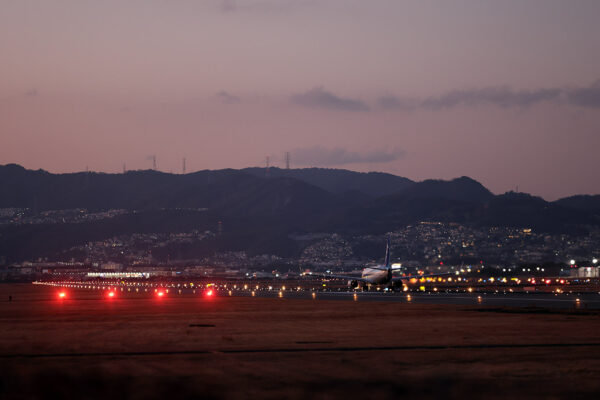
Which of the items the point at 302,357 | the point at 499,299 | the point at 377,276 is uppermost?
the point at 377,276

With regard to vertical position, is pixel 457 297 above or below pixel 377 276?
below

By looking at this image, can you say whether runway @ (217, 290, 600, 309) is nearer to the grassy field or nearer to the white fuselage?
the grassy field

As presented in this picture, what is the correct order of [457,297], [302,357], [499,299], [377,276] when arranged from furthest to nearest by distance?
[377,276], [457,297], [499,299], [302,357]

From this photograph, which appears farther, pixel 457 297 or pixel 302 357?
pixel 457 297

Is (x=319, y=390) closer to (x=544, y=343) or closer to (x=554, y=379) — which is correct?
(x=554, y=379)

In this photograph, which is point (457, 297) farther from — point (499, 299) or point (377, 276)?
point (377, 276)

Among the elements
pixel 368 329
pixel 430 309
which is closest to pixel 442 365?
pixel 368 329

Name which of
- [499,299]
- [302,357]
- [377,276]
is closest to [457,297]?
[499,299]
